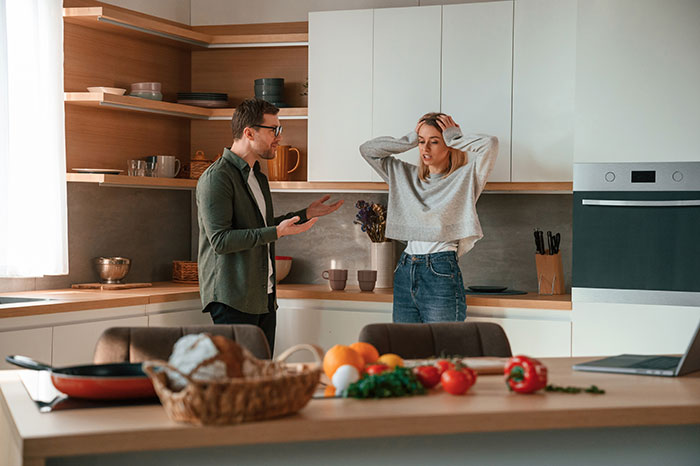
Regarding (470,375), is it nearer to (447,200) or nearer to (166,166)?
(447,200)

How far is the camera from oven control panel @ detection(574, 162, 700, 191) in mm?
3861

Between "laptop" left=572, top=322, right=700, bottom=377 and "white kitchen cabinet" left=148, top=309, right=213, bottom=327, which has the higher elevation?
"laptop" left=572, top=322, right=700, bottom=377

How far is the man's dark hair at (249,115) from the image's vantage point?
3748mm

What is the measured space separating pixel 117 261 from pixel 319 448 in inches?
116

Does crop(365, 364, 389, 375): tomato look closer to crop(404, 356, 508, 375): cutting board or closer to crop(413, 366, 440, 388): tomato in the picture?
crop(413, 366, 440, 388): tomato

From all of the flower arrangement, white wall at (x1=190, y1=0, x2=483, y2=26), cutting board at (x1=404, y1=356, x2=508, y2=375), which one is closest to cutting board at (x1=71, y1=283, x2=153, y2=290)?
the flower arrangement

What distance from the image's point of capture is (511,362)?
192 cm

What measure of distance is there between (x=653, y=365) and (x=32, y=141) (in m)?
2.91

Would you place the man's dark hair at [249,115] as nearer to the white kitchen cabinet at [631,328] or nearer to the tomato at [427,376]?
the white kitchen cabinet at [631,328]

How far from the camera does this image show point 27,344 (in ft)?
11.4

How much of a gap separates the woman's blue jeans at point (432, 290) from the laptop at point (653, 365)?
1.46 m

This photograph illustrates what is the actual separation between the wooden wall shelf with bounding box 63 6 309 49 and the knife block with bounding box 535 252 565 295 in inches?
66.3

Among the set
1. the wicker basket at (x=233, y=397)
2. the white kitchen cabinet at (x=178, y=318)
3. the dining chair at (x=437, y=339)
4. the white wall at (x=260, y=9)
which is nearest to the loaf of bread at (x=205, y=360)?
the wicker basket at (x=233, y=397)

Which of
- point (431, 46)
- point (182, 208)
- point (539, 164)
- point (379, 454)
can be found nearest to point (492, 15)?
point (431, 46)
